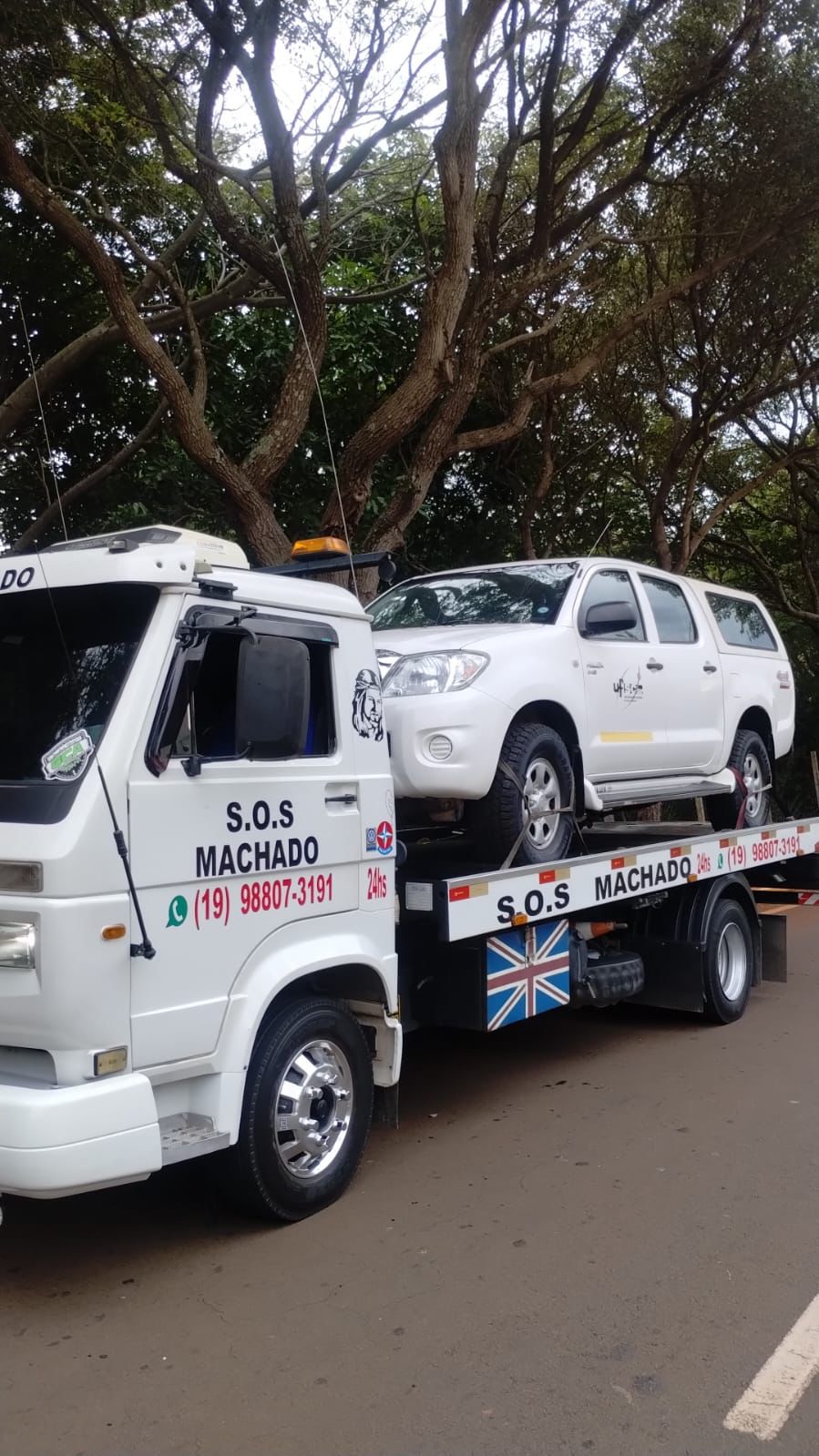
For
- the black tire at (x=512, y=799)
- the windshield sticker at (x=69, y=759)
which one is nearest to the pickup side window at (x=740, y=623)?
the black tire at (x=512, y=799)

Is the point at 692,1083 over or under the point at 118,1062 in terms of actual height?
under

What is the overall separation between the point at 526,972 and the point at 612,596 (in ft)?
8.03

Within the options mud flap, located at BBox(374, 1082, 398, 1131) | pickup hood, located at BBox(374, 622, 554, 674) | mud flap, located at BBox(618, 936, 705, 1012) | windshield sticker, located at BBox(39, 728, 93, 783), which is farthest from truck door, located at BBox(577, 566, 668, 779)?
windshield sticker, located at BBox(39, 728, 93, 783)

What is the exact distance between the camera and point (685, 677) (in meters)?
7.66

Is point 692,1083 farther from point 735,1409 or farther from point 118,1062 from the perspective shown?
point 118,1062

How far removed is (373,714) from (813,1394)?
114 inches

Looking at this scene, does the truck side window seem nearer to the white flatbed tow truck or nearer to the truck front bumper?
the white flatbed tow truck

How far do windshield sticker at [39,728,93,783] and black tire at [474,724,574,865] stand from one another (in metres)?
2.36

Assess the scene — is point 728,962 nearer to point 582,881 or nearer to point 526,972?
point 582,881

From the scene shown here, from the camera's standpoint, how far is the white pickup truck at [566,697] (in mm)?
5625

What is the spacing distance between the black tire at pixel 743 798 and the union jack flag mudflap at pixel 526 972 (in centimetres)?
267

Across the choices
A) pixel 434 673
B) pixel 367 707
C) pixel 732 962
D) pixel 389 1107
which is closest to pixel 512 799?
pixel 434 673

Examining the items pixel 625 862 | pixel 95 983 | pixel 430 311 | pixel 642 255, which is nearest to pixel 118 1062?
pixel 95 983

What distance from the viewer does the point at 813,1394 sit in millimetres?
3344
